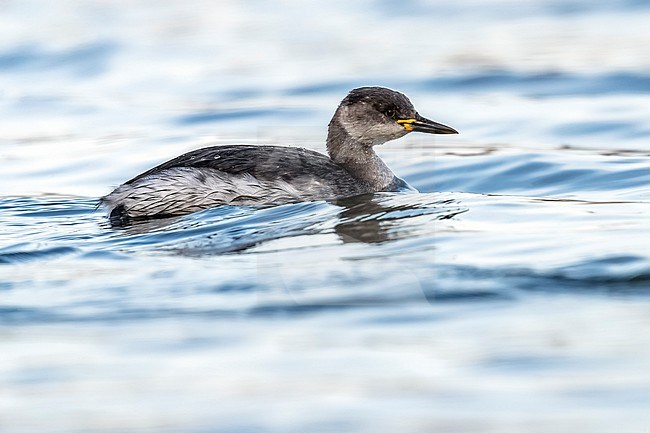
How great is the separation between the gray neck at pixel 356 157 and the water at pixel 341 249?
1.04ft

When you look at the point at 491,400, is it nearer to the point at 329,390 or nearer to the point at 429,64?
the point at 329,390

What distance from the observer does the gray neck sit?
30.5 ft

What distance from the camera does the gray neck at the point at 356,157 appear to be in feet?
30.5

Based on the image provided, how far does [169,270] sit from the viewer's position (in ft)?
22.4

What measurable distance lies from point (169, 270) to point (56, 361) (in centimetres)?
142

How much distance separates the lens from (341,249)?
24.0ft

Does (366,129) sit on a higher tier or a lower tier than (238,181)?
higher

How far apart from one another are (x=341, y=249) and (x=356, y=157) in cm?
219

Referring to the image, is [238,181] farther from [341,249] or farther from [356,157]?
[341,249]

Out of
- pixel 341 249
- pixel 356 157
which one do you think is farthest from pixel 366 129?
pixel 341 249

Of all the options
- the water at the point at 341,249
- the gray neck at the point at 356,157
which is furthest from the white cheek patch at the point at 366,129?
the water at the point at 341,249

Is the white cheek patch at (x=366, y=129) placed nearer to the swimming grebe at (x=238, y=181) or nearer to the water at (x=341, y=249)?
the swimming grebe at (x=238, y=181)

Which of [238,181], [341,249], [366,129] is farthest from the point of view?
[366,129]

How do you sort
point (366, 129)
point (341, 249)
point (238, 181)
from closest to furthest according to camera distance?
point (341, 249)
point (238, 181)
point (366, 129)
